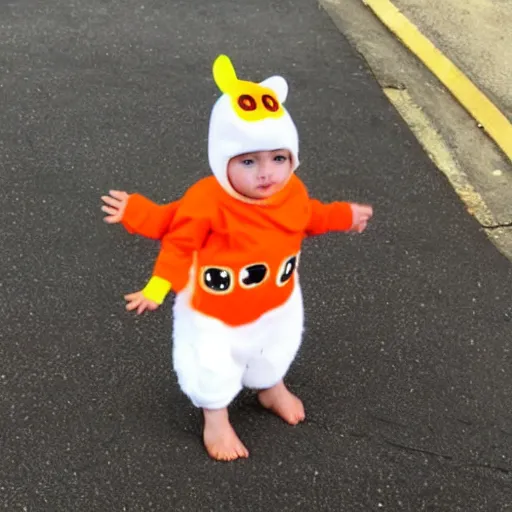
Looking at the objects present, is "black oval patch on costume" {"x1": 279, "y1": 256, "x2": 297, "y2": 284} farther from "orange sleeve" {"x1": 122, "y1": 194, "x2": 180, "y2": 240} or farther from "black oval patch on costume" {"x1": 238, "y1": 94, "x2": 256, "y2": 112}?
"black oval patch on costume" {"x1": 238, "y1": 94, "x2": 256, "y2": 112}

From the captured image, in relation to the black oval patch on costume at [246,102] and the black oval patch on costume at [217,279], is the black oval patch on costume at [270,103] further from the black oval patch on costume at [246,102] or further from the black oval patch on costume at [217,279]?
the black oval patch on costume at [217,279]

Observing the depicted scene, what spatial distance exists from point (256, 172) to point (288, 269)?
0.32 metres

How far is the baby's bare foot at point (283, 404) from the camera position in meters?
2.63

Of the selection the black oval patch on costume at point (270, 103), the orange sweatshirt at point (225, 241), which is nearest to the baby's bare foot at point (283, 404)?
the orange sweatshirt at point (225, 241)

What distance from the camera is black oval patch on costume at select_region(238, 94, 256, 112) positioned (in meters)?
1.90

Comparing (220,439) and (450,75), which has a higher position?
(450,75)

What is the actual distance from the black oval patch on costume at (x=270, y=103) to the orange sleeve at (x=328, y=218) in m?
Result: 0.34

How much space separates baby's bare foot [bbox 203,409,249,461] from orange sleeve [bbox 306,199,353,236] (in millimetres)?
696

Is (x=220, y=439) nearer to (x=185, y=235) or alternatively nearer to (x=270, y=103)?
(x=185, y=235)

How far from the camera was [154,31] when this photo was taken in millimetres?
4902

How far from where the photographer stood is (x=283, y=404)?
263 cm

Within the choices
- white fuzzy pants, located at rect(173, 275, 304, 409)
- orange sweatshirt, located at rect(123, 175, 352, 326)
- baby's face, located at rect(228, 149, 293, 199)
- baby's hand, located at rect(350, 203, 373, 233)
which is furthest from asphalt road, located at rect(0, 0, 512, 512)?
baby's face, located at rect(228, 149, 293, 199)

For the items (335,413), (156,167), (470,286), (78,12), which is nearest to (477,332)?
(470,286)

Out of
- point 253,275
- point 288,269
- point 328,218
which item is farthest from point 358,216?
point 253,275
